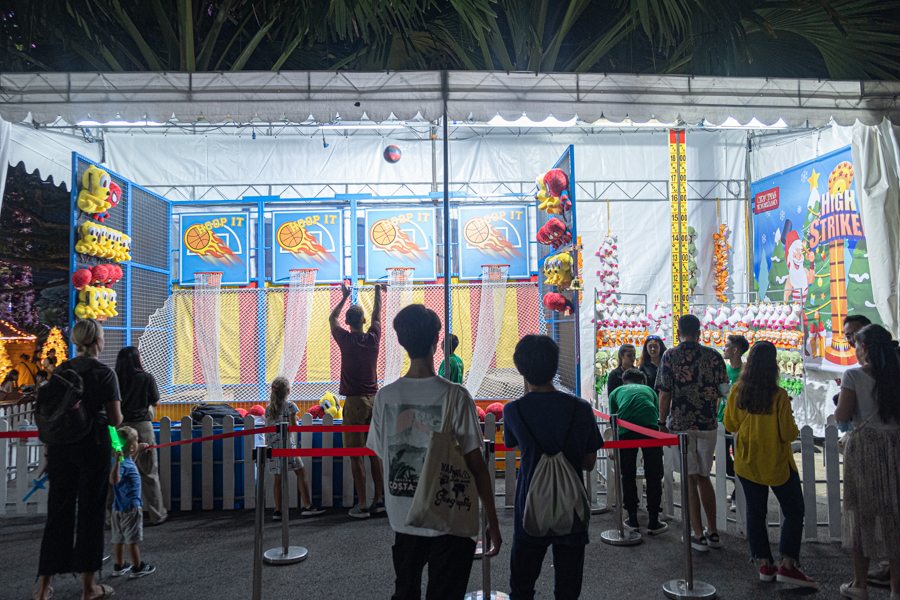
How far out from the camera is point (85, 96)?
14.8ft

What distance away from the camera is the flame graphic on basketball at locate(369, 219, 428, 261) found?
10.6m

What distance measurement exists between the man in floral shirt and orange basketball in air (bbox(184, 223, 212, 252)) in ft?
29.1

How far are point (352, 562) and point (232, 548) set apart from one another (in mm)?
1051

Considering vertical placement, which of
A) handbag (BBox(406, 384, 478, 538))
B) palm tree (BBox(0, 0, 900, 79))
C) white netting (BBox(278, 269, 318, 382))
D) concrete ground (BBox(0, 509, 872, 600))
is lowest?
concrete ground (BBox(0, 509, 872, 600))

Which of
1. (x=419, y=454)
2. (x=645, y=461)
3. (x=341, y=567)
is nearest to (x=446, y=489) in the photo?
(x=419, y=454)

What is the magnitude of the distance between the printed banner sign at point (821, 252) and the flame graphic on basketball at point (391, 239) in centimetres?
613

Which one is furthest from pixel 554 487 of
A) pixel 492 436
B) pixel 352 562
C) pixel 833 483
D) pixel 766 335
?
pixel 766 335

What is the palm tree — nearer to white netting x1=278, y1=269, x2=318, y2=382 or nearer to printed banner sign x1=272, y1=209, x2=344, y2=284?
printed banner sign x1=272, y1=209, x2=344, y2=284

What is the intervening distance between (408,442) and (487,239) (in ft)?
28.1

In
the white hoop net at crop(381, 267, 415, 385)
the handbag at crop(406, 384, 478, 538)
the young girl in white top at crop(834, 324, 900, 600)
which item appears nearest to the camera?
the handbag at crop(406, 384, 478, 538)

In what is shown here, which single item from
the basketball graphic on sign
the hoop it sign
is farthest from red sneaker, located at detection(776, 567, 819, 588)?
the basketball graphic on sign

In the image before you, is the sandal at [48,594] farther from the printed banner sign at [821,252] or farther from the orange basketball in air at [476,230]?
the printed banner sign at [821,252]

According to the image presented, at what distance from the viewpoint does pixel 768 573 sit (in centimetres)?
361

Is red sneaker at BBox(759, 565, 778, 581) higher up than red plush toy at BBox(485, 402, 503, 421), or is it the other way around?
red plush toy at BBox(485, 402, 503, 421)
